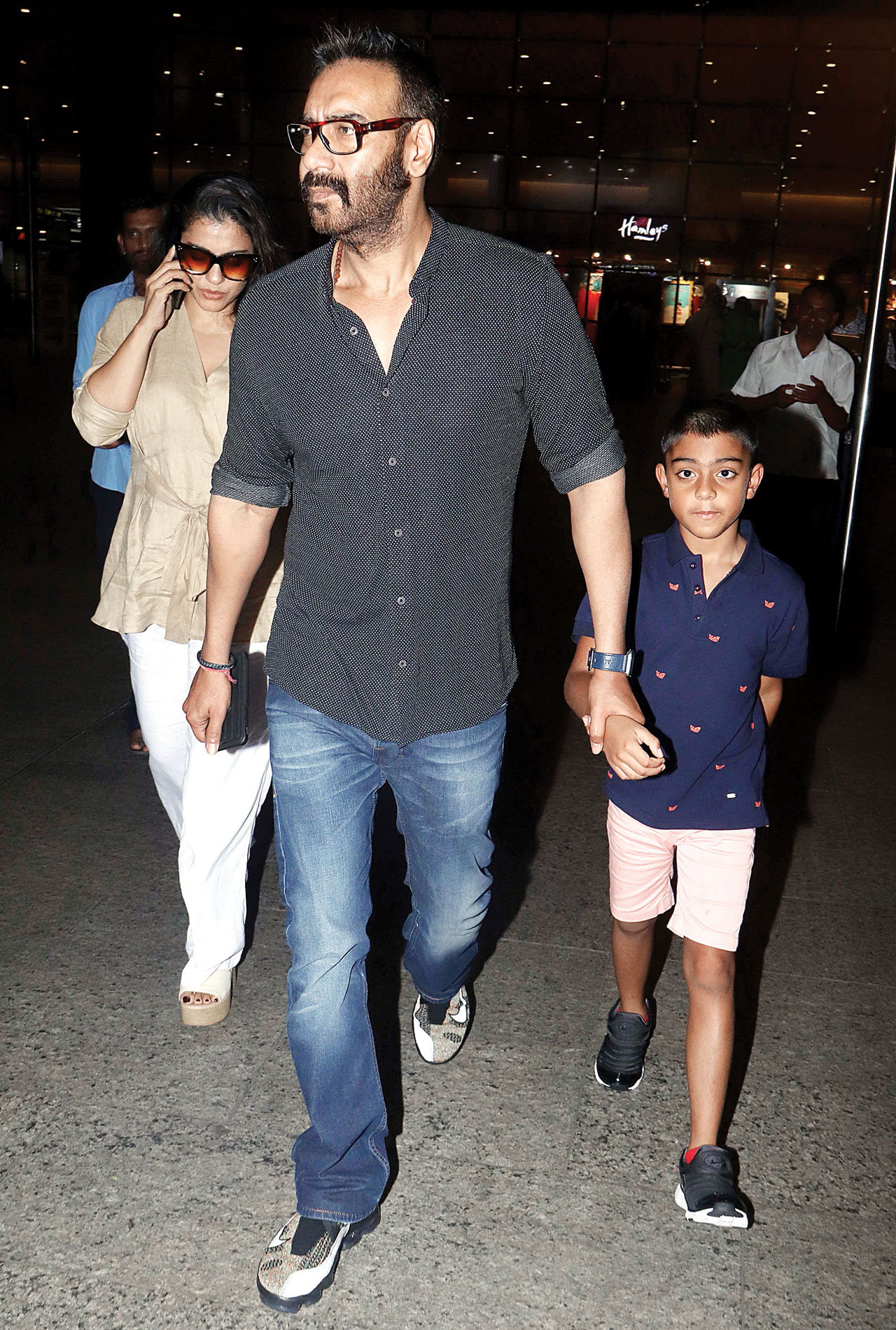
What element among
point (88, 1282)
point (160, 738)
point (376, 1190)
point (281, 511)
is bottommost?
point (88, 1282)

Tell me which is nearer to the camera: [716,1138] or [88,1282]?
[88,1282]

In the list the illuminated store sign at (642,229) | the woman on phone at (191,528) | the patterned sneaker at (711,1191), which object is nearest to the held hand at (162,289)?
the woman on phone at (191,528)

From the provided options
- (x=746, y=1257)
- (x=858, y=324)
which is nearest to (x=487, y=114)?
(x=858, y=324)

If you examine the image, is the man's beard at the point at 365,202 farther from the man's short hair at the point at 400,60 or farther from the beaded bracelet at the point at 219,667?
the beaded bracelet at the point at 219,667

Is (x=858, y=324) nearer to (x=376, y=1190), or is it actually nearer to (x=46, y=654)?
(x=46, y=654)

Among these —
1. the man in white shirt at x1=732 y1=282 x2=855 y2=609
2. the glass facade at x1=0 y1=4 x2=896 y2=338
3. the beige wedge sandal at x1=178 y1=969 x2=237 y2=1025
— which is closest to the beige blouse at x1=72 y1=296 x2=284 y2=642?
the beige wedge sandal at x1=178 y1=969 x2=237 y2=1025

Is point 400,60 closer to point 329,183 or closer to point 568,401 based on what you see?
point 329,183

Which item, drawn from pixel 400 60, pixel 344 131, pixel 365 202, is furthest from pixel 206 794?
pixel 400 60

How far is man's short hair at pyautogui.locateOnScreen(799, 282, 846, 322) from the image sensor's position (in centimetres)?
655

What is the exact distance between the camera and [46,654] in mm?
6613

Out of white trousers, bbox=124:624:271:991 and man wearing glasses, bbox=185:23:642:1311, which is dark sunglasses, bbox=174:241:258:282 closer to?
man wearing glasses, bbox=185:23:642:1311

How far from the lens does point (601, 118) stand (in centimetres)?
2702

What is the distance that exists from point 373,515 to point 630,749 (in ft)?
2.13

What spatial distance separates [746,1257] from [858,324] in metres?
8.04
